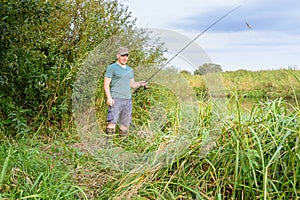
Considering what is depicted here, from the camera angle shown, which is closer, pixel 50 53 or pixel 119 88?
pixel 119 88

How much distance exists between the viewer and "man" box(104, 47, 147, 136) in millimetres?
3078

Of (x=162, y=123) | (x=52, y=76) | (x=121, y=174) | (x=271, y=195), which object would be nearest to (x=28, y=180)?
(x=121, y=174)

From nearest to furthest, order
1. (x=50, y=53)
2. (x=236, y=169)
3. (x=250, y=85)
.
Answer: (x=236, y=169)
(x=250, y=85)
(x=50, y=53)

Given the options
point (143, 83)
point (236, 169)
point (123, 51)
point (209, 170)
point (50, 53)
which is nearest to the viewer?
point (236, 169)

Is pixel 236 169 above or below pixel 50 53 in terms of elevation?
below

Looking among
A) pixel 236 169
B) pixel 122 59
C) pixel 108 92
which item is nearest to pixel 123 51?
pixel 122 59

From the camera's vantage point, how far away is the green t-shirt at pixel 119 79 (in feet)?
10.1

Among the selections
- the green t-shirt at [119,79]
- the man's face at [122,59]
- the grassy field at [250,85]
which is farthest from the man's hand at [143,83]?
the grassy field at [250,85]

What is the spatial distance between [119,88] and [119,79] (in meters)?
0.09

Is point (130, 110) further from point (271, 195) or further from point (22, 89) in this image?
point (22, 89)

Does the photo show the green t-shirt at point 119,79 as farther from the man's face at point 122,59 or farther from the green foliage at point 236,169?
the green foliage at point 236,169

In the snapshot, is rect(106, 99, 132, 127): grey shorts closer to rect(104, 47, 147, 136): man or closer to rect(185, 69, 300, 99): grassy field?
rect(104, 47, 147, 136): man

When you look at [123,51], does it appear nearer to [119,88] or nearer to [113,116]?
[119,88]

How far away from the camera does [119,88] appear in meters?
3.07
